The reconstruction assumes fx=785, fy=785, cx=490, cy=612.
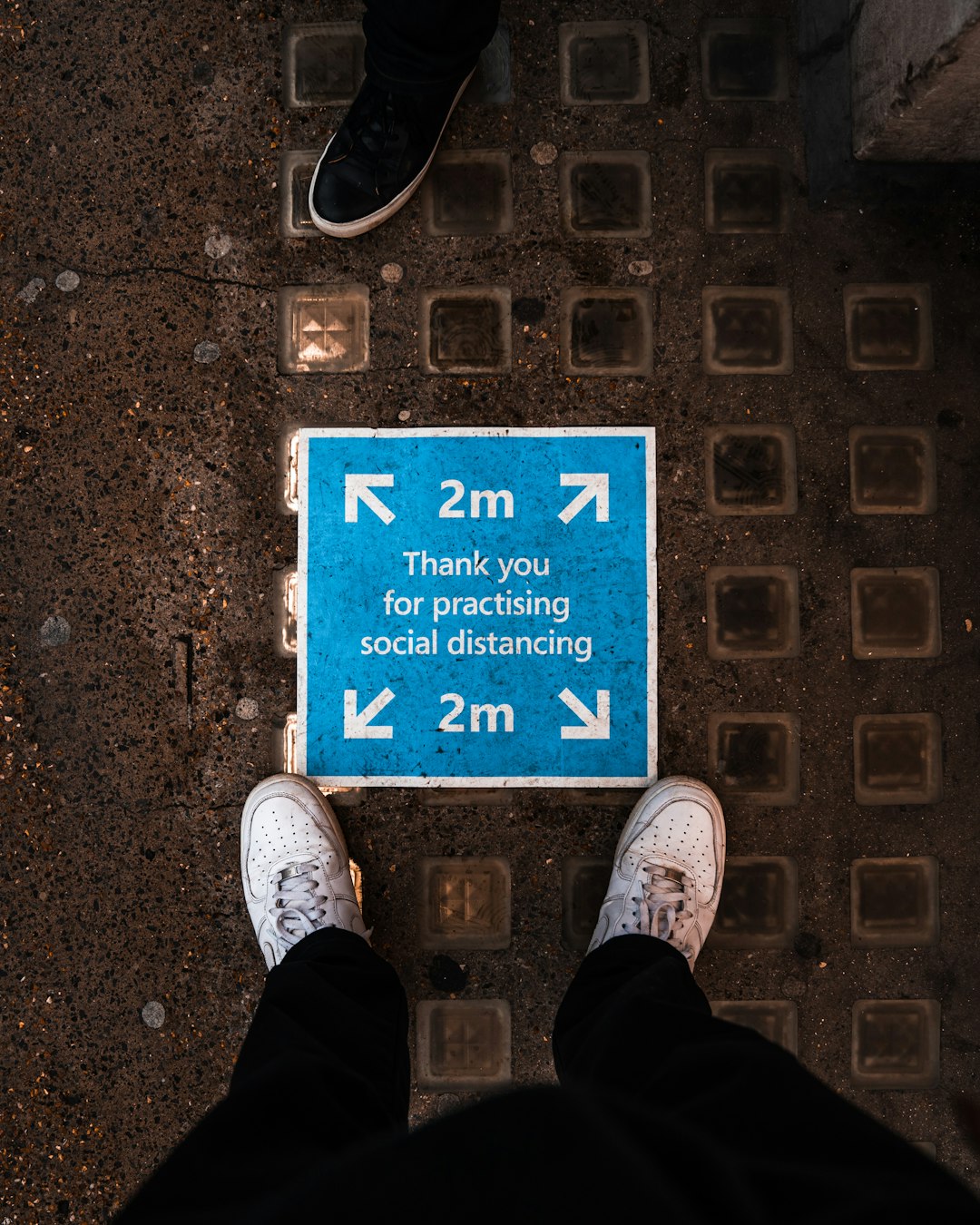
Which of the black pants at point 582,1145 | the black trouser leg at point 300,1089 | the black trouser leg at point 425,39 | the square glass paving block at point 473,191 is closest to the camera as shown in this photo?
the black pants at point 582,1145

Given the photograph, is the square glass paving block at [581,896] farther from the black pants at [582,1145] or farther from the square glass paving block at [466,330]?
the square glass paving block at [466,330]

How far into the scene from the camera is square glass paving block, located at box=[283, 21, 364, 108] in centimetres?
203

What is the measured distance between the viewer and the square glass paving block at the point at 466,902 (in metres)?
2.03

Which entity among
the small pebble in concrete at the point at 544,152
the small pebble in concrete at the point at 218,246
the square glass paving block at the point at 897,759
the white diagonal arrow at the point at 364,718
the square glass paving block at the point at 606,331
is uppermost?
the small pebble in concrete at the point at 544,152

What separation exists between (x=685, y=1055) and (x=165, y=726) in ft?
4.75

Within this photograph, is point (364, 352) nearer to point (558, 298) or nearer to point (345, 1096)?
point (558, 298)

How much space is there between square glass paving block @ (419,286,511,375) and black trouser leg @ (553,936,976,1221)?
1503mm

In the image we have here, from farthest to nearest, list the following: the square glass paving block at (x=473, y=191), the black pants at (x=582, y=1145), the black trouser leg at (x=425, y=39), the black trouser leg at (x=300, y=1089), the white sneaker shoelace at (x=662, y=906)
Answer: the square glass paving block at (x=473, y=191) → the white sneaker shoelace at (x=662, y=906) → the black trouser leg at (x=425, y=39) → the black trouser leg at (x=300, y=1089) → the black pants at (x=582, y=1145)

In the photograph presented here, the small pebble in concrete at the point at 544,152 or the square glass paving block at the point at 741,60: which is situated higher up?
the square glass paving block at the point at 741,60

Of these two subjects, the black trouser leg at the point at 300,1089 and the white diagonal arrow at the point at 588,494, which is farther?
the white diagonal arrow at the point at 588,494

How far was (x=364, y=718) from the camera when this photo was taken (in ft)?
6.66

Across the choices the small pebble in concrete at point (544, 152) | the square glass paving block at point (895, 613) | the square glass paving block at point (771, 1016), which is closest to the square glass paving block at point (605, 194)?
the small pebble in concrete at point (544, 152)

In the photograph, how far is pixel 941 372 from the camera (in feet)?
6.66

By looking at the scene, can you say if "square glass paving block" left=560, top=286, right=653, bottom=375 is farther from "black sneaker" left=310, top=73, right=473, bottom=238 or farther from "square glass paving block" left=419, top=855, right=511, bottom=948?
"square glass paving block" left=419, top=855, right=511, bottom=948
